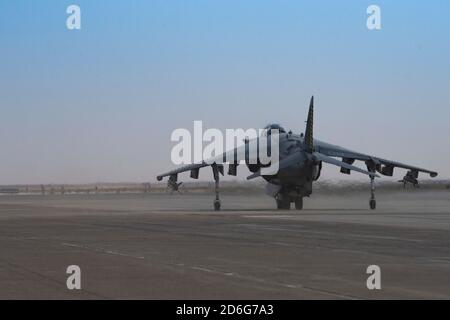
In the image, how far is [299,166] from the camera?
5203 cm

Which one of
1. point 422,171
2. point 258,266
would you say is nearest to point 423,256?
point 258,266

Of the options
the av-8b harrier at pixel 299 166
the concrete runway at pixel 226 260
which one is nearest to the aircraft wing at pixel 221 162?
the av-8b harrier at pixel 299 166

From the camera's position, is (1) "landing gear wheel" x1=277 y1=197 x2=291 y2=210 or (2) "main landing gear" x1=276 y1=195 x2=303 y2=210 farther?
(1) "landing gear wheel" x1=277 y1=197 x2=291 y2=210

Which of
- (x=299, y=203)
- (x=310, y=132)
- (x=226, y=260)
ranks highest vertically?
(x=310, y=132)

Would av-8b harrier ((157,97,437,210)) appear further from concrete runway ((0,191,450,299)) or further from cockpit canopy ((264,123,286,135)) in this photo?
concrete runway ((0,191,450,299))

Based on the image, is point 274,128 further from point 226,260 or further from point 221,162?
point 226,260

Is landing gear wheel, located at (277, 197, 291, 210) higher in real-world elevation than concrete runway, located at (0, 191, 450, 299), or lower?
lower

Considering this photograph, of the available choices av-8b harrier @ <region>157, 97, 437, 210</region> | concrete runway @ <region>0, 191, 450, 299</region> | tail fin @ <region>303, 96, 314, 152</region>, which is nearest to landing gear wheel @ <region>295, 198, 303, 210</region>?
av-8b harrier @ <region>157, 97, 437, 210</region>

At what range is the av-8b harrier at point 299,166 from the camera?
171 ft

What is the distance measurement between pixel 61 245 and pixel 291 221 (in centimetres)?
1545

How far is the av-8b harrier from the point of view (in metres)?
52.0

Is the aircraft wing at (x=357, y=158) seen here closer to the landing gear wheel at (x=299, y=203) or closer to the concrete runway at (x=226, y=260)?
the landing gear wheel at (x=299, y=203)

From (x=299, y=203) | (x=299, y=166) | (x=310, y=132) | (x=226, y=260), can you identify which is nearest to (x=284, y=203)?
(x=299, y=203)
